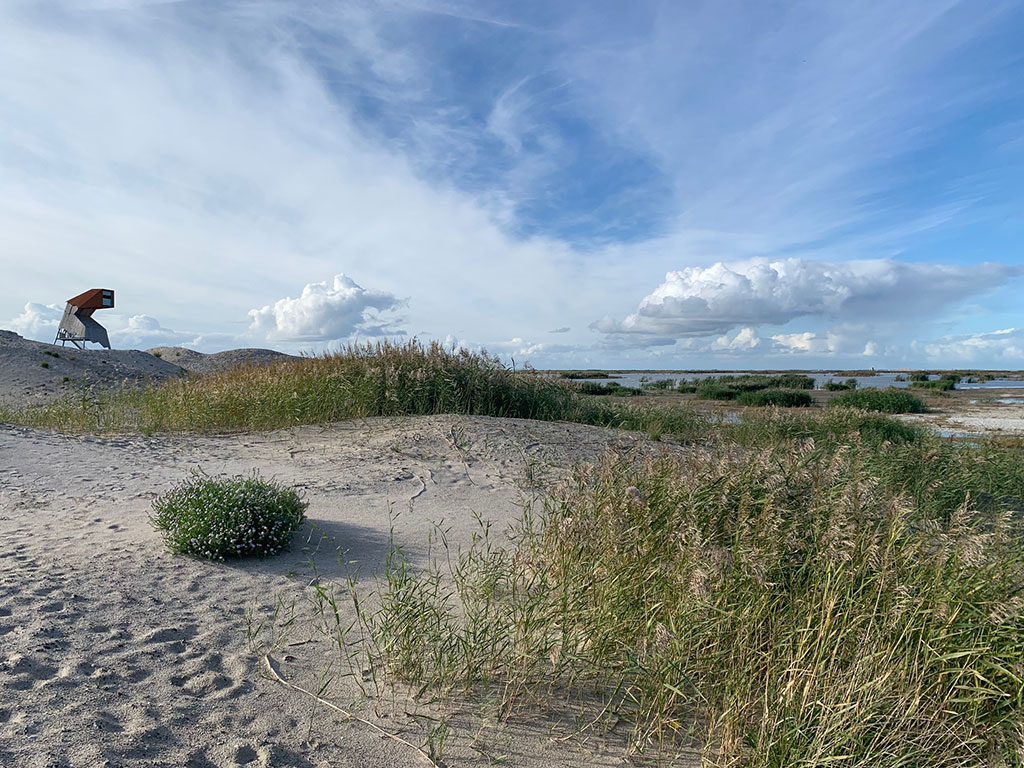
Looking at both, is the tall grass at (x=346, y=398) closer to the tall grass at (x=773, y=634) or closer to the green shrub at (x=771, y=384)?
the tall grass at (x=773, y=634)

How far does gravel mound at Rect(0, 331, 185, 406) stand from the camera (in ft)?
60.0

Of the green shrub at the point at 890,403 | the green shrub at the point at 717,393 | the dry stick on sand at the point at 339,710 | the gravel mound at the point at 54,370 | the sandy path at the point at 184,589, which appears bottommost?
the dry stick on sand at the point at 339,710

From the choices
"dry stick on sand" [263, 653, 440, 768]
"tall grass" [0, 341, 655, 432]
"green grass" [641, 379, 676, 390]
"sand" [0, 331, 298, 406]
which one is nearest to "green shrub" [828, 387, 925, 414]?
"green grass" [641, 379, 676, 390]

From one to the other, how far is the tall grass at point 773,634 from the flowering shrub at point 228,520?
1781 millimetres

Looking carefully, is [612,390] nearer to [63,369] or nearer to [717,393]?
[717,393]

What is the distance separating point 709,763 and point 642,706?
1.43ft

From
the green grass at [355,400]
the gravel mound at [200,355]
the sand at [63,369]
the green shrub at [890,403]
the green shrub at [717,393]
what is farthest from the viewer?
the gravel mound at [200,355]

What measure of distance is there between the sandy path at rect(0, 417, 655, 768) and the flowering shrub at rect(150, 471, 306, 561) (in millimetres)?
143

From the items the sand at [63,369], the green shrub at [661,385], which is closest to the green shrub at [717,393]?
the green shrub at [661,385]

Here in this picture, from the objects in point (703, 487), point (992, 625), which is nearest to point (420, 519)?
point (703, 487)

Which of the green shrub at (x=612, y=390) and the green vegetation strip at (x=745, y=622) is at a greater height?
the green shrub at (x=612, y=390)

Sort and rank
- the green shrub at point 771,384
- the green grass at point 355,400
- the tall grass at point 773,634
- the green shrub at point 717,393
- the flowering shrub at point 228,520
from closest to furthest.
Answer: the tall grass at point 773,634
the flowering shrub at point 228,520
the green grass at point 355,400
the green shrub at point 717,393
the green shrub at point 771,384

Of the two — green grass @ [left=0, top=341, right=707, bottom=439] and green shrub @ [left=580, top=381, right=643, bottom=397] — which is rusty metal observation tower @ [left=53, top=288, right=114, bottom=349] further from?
green shrub @ [left=580, top=381, right=643, bottom=397]

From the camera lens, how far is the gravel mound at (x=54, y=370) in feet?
60.0
